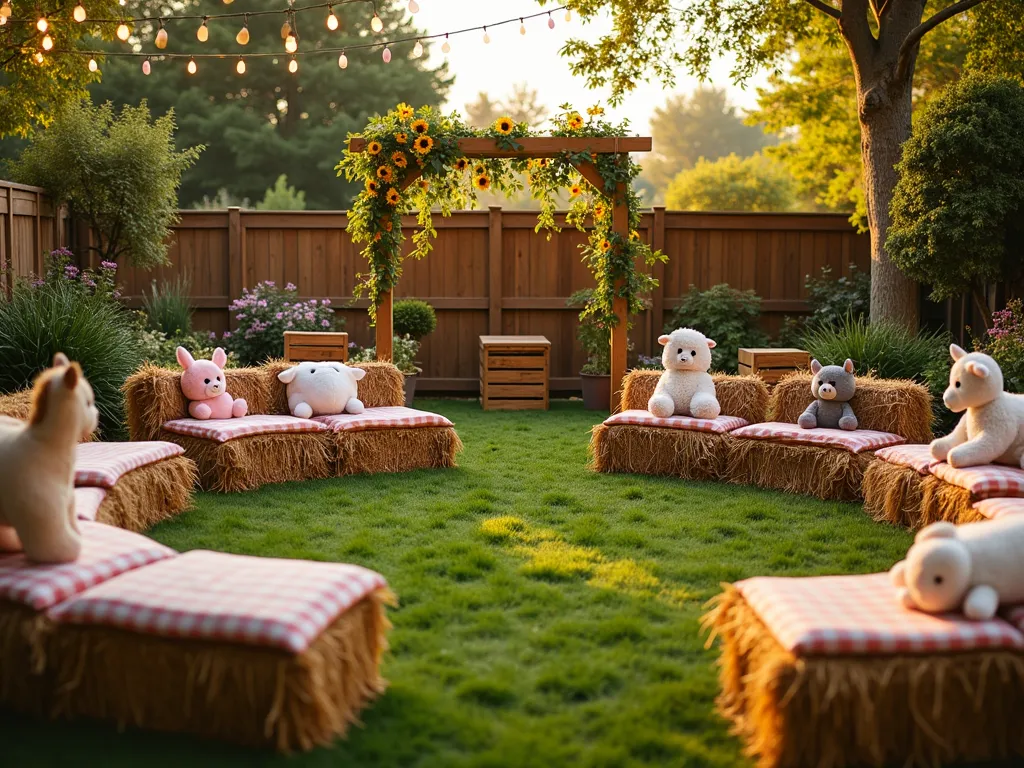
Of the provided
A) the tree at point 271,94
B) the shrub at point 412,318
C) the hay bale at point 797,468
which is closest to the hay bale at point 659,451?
the hay bale at point 797,468

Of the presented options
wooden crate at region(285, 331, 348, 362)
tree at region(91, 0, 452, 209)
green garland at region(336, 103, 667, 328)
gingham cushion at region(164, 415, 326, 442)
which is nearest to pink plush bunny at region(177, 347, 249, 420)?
gingham cushion at region(164, 415, 326, 442)

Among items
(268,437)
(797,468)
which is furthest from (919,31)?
(268,437)

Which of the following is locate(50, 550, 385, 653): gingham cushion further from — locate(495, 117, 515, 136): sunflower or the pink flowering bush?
the pink flowering bush

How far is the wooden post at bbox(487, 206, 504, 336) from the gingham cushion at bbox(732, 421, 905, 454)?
14.6ft

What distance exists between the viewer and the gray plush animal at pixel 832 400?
591cm

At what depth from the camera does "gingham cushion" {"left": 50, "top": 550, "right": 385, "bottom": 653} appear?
2.63 m

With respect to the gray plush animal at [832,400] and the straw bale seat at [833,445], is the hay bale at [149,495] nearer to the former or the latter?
the straw bale seat at [833,445]

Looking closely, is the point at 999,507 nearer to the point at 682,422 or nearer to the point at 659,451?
the point at 682,422

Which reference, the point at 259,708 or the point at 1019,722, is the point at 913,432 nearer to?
the point at 1019,722

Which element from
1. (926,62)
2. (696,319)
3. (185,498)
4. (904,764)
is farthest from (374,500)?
(926,62)

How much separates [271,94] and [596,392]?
14.7 metres

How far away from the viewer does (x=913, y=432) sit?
584 centimetres

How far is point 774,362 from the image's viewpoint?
7906 mm

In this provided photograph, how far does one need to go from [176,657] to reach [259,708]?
0.88ft
